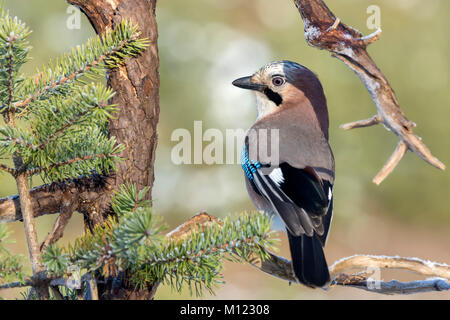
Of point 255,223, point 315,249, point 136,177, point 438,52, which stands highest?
point 438,52

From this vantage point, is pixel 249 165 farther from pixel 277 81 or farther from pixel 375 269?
pixel 375 269

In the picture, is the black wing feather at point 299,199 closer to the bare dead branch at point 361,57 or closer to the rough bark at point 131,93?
the bare dead branch at point 361,57

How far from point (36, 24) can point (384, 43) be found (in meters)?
3.66

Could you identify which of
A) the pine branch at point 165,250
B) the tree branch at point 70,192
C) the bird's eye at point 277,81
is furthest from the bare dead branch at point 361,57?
the tree branch at point 70,192

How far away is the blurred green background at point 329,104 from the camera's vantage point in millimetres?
5195

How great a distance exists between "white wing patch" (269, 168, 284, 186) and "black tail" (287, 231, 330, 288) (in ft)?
1.11

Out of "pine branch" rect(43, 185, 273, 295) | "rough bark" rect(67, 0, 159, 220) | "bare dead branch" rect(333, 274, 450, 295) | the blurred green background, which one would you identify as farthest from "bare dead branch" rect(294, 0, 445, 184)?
the blurred green background

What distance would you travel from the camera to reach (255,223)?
1.46 metres

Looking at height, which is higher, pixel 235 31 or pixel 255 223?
pixel 235 31

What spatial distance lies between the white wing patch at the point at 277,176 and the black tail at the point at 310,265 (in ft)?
1.11

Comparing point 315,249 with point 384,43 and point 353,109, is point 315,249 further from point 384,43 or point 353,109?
point 384,43

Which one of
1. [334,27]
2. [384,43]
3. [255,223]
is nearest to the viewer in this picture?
[255,223]

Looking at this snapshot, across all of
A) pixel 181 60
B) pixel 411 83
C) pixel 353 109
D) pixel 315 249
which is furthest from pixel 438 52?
pixel 315 249

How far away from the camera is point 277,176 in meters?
2.19
